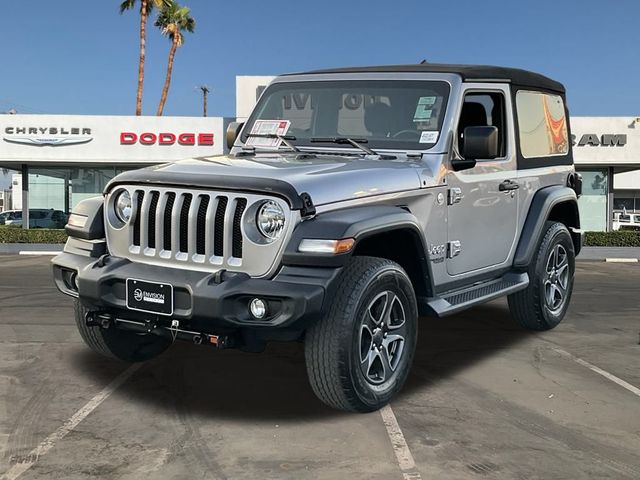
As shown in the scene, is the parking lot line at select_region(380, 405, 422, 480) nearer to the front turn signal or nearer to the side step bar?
the side step bar

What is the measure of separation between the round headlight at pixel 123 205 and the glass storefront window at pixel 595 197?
21027mm

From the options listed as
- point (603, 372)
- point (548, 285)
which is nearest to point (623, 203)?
point (548, 285)

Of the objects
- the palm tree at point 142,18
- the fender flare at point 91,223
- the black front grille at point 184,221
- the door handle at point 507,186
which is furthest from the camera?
the palm tree at point 142,18

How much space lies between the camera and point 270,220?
12.6 feet

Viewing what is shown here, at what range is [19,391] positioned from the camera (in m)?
4.59

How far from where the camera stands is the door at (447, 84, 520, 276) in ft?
16.7

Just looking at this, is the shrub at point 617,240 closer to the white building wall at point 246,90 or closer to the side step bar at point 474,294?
the white building wall at point 246,90

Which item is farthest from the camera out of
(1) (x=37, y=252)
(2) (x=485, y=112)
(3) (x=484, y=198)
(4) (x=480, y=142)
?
(1) (x=37, y=252)

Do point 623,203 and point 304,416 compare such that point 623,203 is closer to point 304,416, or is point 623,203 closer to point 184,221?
point 304,416

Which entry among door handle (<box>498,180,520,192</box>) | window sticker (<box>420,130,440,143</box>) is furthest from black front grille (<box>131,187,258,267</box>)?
door handle (<box>498,180,520,192</box>)

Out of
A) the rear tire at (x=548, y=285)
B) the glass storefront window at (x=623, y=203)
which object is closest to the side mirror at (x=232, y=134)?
the rear tire at (x=548, y=285)

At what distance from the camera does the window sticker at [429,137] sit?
4965 mm

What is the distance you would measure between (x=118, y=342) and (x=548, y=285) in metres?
4.17

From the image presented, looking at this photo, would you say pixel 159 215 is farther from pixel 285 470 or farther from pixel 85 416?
pixel 285 470
